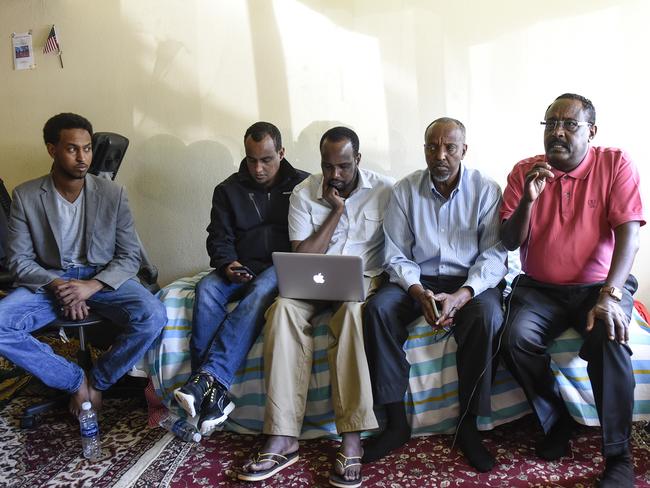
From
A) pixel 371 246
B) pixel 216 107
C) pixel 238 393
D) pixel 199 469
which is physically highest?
pixel 216 107

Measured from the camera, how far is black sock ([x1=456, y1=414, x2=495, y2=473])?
181 centimetres

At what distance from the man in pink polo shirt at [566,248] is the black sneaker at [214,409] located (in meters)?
1.06

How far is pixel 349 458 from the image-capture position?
1.81m

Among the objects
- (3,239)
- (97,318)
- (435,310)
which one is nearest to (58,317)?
(97,318)

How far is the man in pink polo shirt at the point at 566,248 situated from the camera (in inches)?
73.6

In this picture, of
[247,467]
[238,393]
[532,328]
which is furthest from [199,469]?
[532,328]

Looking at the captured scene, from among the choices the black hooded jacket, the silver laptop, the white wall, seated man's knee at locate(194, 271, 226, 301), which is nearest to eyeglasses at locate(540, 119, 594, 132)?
the white wall

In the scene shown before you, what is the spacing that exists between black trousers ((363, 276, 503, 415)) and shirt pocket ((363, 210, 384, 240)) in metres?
0.40

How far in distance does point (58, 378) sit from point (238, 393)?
74 centimetres

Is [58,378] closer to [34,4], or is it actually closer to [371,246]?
[371,246]

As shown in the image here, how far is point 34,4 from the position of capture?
3193 millimetres

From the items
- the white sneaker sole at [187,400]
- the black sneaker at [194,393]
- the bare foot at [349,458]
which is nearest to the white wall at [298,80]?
the black sneaker at [194,393]

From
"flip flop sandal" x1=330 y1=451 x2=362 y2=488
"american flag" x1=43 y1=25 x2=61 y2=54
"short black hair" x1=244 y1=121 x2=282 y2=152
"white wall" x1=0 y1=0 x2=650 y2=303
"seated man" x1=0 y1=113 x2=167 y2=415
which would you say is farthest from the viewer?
Result: "american flag" x1=43 y1=25 x2=61 y2=54

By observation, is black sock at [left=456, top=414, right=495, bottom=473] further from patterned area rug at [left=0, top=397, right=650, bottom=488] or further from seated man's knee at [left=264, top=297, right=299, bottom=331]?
seated man's knee at [left=264, top=297, right=299, bottom=331]
